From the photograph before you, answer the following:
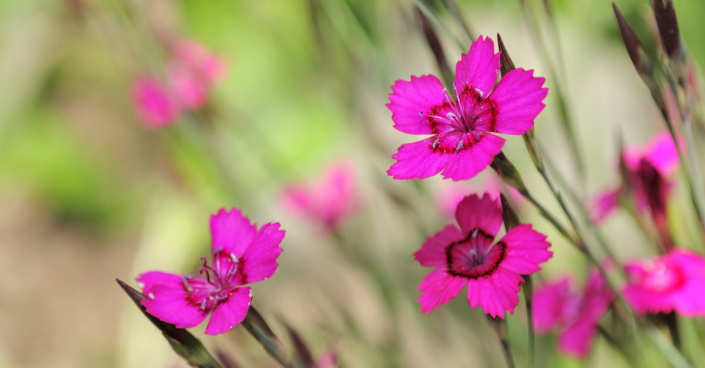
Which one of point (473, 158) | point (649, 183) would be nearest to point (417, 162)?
point (473, 158)

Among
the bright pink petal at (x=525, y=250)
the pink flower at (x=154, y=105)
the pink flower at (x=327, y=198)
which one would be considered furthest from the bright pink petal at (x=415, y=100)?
the pink flower at (x=154, y=105)

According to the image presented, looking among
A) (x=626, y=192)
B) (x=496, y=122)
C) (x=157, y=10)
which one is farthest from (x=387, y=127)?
(x=496, y=122)

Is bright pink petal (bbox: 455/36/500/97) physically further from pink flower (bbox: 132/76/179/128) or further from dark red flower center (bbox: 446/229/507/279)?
pink flower (bbox: 132/76/179/128)

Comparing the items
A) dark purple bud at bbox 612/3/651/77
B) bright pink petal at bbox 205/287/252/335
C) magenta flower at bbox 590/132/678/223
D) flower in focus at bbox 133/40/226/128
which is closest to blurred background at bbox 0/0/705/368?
flower in focus at bbox 133/40/226/128

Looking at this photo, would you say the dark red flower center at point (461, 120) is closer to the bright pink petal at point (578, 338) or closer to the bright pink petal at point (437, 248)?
the bright pink petal at point (437, 248)

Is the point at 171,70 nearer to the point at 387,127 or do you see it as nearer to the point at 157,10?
the point at 157,10

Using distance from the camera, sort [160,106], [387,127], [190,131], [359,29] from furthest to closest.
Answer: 1. [387,127]
2. [160,106]
3. [190,131]
4. [359,29]

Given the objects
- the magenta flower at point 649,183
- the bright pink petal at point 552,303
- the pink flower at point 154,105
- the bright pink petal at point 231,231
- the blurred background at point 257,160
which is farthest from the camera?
the pink flower at point 154,105
